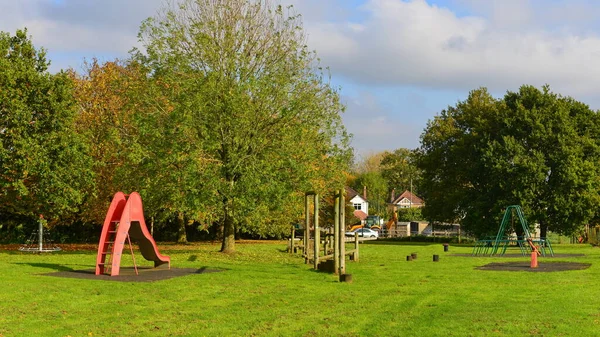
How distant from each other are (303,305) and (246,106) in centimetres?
1585

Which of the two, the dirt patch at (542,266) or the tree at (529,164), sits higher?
the tree at (529,164)

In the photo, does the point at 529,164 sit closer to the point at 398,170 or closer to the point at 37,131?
the point at 37,131

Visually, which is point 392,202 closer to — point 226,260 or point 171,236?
point 171,236

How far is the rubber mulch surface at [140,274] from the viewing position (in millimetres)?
19641

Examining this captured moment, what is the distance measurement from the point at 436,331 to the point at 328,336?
1.75 meters

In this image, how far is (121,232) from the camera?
21141mm

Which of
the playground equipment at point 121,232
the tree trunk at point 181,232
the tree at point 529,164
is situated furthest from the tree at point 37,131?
the tree at point 529,164

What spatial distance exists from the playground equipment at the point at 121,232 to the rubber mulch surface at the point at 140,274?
362 mm

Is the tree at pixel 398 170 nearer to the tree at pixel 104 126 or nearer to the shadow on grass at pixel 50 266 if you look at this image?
the tree at pixel 104 126

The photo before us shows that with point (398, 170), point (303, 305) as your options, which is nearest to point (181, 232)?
point (303, 305)

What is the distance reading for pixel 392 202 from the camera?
134875mm

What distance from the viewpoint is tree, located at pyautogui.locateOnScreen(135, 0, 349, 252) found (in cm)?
2866

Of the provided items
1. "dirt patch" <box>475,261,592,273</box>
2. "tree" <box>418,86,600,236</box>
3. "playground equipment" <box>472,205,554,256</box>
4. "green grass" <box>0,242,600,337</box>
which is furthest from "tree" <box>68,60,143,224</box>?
"tree" <box>418,86,600,236</box>

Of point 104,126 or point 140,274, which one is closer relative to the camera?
point 140,274
